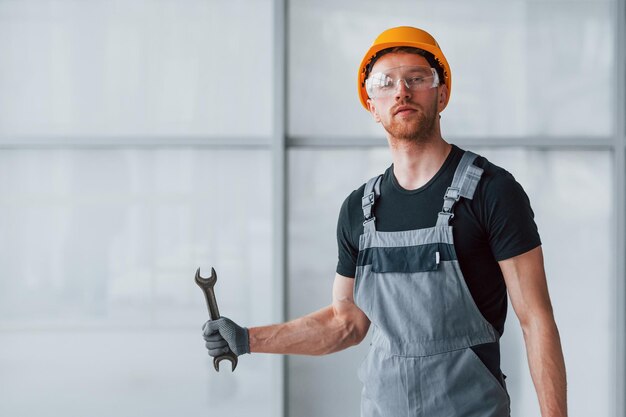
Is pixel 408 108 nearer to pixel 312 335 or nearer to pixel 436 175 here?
pixel 436 175

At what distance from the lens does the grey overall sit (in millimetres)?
1431

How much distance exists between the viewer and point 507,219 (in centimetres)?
136

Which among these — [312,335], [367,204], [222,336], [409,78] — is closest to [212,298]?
[222,336]

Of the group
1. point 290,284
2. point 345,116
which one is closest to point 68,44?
point 345,116

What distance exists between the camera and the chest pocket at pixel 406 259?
1.44 metres

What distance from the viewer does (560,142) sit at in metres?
2.85

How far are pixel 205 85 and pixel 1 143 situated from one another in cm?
88

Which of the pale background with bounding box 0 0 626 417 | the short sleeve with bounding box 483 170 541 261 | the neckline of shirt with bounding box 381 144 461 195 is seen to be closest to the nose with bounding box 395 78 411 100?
the neckline of shirt with bounding box 381 144 461 195

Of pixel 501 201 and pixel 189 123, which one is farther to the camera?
pixel 189 123

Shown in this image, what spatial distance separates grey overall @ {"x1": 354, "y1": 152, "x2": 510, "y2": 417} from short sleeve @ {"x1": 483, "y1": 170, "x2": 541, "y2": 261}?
5 centimetres

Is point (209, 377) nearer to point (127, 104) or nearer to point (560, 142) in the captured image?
point (127, 104)

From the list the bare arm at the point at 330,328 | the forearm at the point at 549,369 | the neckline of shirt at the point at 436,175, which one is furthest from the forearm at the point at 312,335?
the forearm at the point at 549,369

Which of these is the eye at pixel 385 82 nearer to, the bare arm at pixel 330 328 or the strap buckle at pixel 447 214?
the strap buckle at pixel 447 214

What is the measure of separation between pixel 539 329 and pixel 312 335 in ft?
1.86
